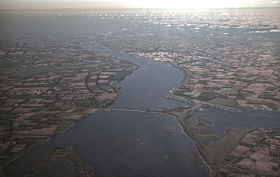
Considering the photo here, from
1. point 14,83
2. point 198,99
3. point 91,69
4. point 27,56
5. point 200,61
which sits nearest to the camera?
point 198,99

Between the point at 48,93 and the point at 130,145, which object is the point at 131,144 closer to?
the point at 130,145

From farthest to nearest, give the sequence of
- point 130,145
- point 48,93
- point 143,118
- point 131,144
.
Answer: point 48,93 < point 143,118 < point 131,144 < point 130,145

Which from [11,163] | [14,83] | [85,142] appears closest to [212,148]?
[85,142]

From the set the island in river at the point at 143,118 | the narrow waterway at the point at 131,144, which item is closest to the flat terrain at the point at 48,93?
the island in river at the point at 143,118

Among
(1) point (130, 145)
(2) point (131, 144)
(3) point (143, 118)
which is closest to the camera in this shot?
(1) point (130, 145)

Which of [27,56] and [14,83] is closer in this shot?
[14,83]

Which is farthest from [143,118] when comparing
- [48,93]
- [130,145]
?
[48,93]

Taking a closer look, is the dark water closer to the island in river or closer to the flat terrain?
the island in river

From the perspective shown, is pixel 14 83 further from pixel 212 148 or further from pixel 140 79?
pixel 212 148

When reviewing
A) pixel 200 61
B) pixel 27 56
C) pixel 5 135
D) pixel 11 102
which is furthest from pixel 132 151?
pixel 27 56

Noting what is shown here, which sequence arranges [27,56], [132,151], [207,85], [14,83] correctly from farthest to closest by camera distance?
[27,56] → [14,83] → [207,85] → [132,151]
